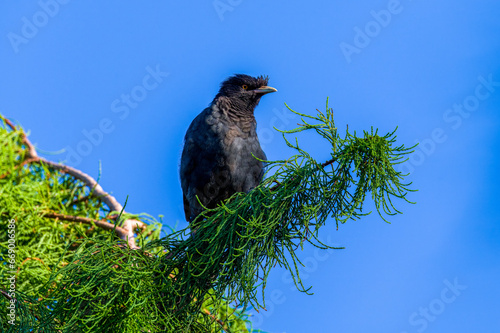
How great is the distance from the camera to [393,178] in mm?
2867

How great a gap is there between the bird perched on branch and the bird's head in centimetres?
1

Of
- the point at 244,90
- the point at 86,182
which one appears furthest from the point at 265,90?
the point at 86,182

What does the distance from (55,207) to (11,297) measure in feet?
7.72

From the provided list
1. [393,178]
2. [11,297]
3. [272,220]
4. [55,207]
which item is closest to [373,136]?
[393,178]

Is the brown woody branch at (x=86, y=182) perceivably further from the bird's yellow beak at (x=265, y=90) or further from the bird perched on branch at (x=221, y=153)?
the bird's yellow beak at (x=265, y=90)

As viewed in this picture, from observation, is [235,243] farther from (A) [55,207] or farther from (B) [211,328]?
(A) [55,207]

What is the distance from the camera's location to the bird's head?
548cm

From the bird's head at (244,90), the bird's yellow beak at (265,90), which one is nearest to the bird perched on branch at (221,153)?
the bird's head at (244,90)

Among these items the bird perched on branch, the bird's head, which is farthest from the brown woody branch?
the bird's head

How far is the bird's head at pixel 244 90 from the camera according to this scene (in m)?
5.48

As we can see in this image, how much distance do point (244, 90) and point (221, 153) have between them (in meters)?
0.85

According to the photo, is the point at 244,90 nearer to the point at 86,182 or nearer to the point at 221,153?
the point at 221,153

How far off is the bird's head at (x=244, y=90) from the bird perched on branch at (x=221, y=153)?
1 cm

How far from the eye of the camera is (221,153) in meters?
5.11
